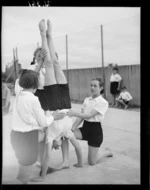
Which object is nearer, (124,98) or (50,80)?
(50,80)

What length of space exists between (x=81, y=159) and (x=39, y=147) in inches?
17.8

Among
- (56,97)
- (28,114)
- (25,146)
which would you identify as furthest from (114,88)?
(25,146)

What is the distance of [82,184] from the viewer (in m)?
2.90

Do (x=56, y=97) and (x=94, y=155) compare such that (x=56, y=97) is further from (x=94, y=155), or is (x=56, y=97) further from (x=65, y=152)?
(x=94, y=155)

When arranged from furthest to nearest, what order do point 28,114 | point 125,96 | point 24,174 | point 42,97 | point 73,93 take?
point 125,96
point 73,93
point 42,97
point 24,174
point 28,114

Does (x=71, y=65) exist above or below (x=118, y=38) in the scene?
below

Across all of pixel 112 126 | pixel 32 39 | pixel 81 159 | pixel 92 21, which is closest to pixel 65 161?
pixel 81 159

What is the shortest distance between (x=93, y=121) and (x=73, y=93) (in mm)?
359

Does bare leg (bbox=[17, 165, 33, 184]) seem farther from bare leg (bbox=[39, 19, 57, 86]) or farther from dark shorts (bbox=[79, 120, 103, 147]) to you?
bare leg (bbox=[39, 19, 57, 86])

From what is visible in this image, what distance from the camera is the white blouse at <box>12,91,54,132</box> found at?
261cm

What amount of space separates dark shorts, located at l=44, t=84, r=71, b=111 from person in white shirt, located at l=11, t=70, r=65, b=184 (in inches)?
8.3

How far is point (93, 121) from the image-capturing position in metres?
3.06

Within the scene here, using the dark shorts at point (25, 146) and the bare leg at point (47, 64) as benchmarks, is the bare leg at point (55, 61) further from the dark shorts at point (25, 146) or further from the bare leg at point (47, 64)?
the dark shorts at point (25, 146)
